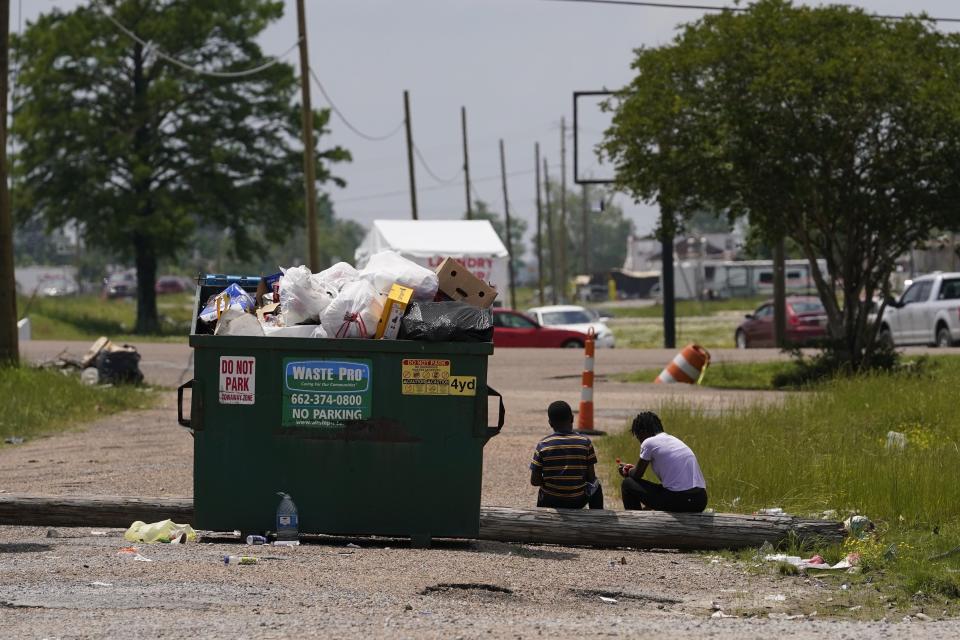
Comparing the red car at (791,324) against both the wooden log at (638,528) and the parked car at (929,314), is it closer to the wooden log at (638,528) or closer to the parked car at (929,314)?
the parked car at (929,314)

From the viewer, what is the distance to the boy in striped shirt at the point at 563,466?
33.0 feet

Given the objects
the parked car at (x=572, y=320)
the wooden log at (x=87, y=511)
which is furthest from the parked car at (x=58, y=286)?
the wooden log at (x=87, y=511)

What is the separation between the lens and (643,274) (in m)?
114

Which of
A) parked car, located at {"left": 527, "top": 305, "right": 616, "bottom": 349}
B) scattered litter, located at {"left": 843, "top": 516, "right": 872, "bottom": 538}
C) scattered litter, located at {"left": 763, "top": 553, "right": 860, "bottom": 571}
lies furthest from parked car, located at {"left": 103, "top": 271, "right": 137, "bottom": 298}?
scattered litter, located at {"left": 763, "top": 553, "right": 860, "bottom": 571}

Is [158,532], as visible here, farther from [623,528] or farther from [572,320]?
[572,320]

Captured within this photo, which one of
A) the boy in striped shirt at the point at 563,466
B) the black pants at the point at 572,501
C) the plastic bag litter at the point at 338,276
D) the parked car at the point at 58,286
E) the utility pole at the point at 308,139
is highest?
the utility pole at the point at 308,139

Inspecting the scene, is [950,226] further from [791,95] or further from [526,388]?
[526,388]

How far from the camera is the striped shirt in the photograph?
10070 millimetres

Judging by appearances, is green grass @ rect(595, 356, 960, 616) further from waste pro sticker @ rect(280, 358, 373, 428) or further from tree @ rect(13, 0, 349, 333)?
tree @ rect(13, 0, 349, 333)

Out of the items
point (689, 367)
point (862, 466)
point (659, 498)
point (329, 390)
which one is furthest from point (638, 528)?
point (689, 367)

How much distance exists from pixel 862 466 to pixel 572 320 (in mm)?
26558

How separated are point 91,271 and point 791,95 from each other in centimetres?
11354

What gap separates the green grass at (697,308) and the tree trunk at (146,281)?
23.4 metres

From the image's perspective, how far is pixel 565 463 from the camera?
33.1 ft
